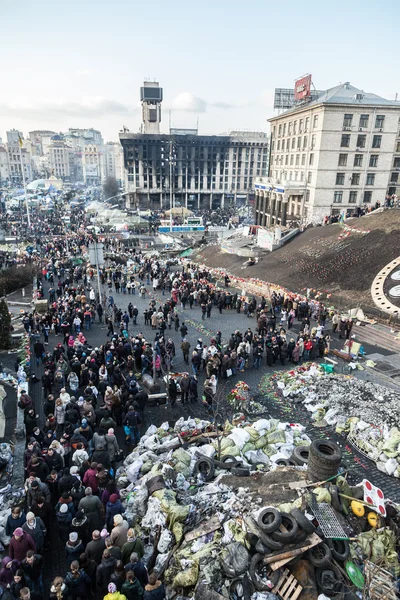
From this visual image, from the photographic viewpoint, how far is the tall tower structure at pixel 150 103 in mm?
111625

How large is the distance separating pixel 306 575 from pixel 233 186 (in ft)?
366

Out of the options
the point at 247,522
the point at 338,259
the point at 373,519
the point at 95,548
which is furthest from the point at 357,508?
the point at 338,259

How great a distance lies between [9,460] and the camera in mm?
10977

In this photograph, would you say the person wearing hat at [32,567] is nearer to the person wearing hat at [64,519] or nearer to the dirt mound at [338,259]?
the person wearing hat at [64,519]

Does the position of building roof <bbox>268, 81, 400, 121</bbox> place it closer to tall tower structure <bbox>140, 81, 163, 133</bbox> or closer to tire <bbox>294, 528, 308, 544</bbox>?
tire <bbox>294, 528, 308, 544</bbox>

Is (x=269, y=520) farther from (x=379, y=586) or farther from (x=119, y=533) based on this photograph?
(x=119, y=533)

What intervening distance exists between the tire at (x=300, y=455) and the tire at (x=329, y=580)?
307cm

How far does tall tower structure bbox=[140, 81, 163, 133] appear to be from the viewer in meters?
112

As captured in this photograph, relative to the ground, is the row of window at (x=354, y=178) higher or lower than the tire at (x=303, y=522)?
higher

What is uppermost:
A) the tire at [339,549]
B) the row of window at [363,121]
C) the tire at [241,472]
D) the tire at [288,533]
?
the row of window at [363,121]

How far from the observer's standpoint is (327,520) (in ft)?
25.5

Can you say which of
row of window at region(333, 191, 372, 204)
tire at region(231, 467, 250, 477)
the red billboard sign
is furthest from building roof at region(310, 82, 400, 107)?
tire at region(231, 467, 250, 477)

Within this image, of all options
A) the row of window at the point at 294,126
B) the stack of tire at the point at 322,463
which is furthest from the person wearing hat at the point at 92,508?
the row of window at the point at 294,126

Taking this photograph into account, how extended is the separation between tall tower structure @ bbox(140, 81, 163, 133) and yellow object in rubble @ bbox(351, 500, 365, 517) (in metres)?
119
